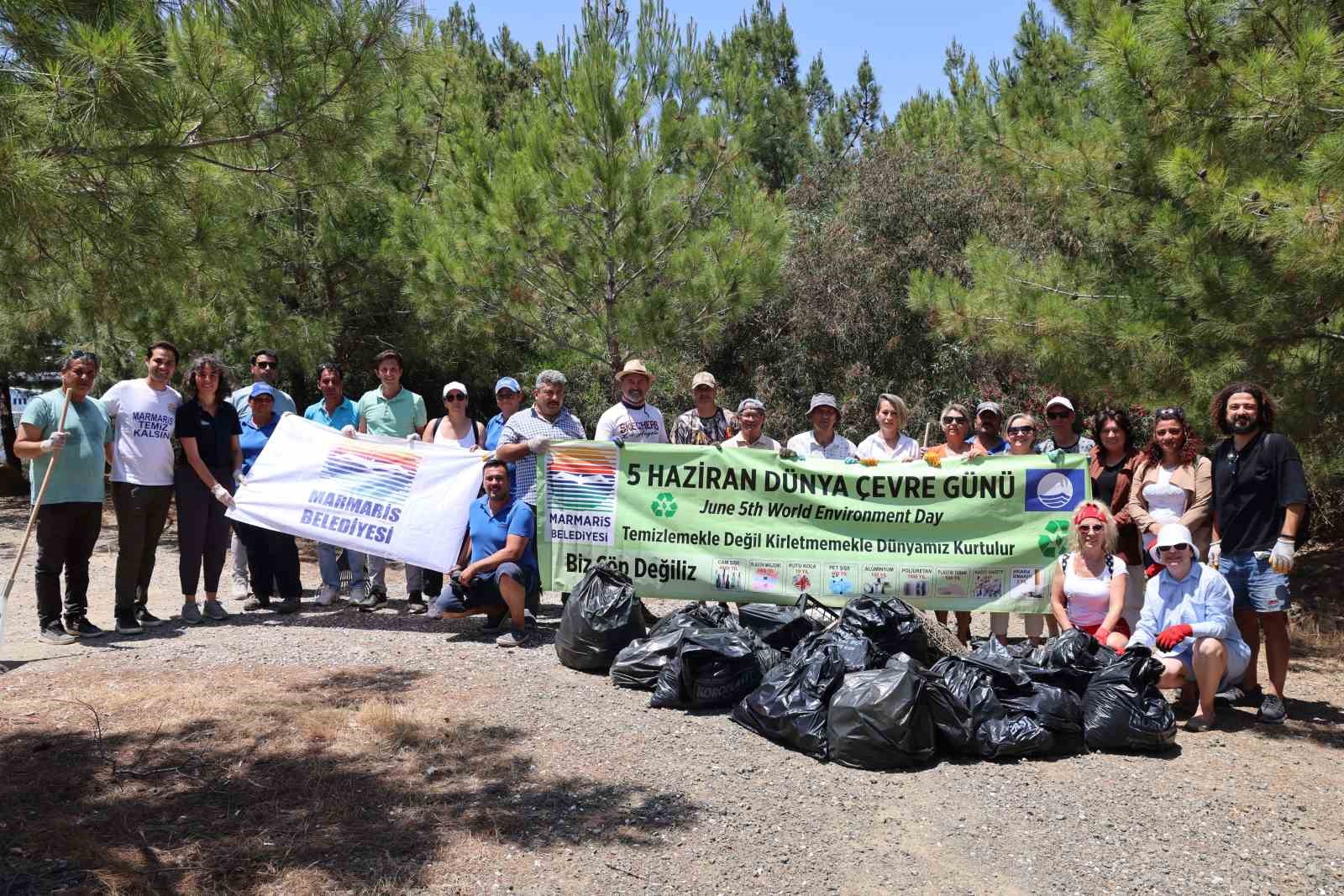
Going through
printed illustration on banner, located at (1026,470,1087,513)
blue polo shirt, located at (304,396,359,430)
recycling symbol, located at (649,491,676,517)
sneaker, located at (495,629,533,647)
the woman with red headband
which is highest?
blue polo shirt, located at (304,396,359,430)

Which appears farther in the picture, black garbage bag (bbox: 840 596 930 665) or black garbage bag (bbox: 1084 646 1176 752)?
black garbage bag (bbox: 840 596 930 665)

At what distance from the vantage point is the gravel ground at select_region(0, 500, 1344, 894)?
12.6ft

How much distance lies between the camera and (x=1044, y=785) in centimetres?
465

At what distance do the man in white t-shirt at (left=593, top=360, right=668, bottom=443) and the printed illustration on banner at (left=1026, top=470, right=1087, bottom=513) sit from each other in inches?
97.7

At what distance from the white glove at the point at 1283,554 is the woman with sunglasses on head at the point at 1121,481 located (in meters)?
0.89

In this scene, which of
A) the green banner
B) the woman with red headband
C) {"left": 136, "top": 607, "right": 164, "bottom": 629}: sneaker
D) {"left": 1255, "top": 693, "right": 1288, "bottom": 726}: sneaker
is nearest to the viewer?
{"left": 1255, "top": 693, "right": 1288, "bottom": 726}: sneaker

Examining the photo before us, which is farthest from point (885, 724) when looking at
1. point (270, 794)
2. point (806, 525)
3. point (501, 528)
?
point (501, 528)

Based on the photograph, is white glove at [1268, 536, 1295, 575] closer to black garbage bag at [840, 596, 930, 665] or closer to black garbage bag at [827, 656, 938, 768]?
black garbage bag at [840, 596, 930, 665]

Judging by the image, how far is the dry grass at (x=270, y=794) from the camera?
3.75m

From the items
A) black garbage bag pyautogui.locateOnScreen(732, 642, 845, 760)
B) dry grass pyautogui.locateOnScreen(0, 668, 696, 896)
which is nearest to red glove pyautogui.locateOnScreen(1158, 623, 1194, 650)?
black garbage bag pyautogui.locateOnScreen(732, 642, 845, 760)

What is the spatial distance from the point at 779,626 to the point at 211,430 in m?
4.39

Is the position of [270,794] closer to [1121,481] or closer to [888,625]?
[888,625]

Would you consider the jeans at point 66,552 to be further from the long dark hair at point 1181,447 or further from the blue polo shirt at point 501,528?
the long dark hair at point 1181,447

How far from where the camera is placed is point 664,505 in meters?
6.97
